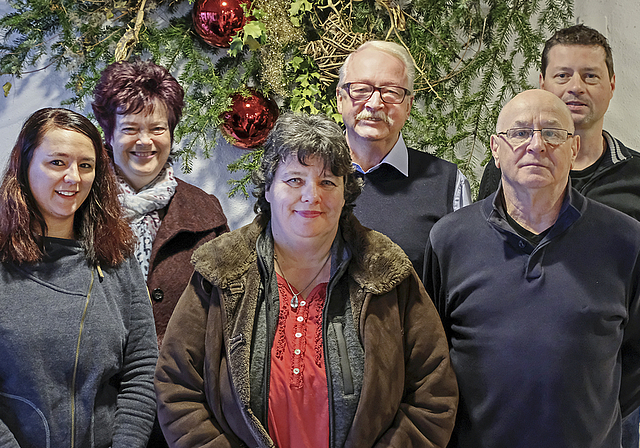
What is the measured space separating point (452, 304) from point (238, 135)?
1406 millimetres

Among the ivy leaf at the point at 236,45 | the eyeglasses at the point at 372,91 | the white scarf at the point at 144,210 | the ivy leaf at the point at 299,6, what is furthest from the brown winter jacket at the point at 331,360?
the ivy leaf at the point at 299,6

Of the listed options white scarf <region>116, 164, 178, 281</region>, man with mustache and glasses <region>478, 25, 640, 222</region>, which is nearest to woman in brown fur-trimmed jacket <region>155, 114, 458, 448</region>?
white scarf <region>116, 164, 178, 281</region>

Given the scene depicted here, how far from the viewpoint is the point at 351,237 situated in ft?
5.49

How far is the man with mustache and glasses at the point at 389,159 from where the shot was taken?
83.4 inches

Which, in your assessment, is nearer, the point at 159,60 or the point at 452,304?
the point at 452,304

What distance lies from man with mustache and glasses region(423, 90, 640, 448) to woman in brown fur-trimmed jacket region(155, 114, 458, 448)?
19 centimetres

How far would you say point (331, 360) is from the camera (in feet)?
5.04

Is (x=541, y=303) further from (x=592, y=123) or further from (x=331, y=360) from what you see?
(x=592, y=123)

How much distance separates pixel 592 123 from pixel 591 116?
0.03 metres

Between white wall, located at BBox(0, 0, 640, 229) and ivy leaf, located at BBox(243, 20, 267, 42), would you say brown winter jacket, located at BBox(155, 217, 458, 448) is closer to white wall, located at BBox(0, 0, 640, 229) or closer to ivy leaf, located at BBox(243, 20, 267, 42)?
ivy leaf, located at BBox(243, 20, 267, 42)

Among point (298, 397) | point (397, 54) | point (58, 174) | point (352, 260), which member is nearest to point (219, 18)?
point (397, 54)

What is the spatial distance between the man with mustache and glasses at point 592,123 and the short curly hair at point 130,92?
4.38 feet

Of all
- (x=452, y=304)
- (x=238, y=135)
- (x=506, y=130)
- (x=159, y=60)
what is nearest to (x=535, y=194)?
(x=506, y=130)

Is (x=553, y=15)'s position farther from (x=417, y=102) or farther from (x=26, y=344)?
(x=26, y=344)
